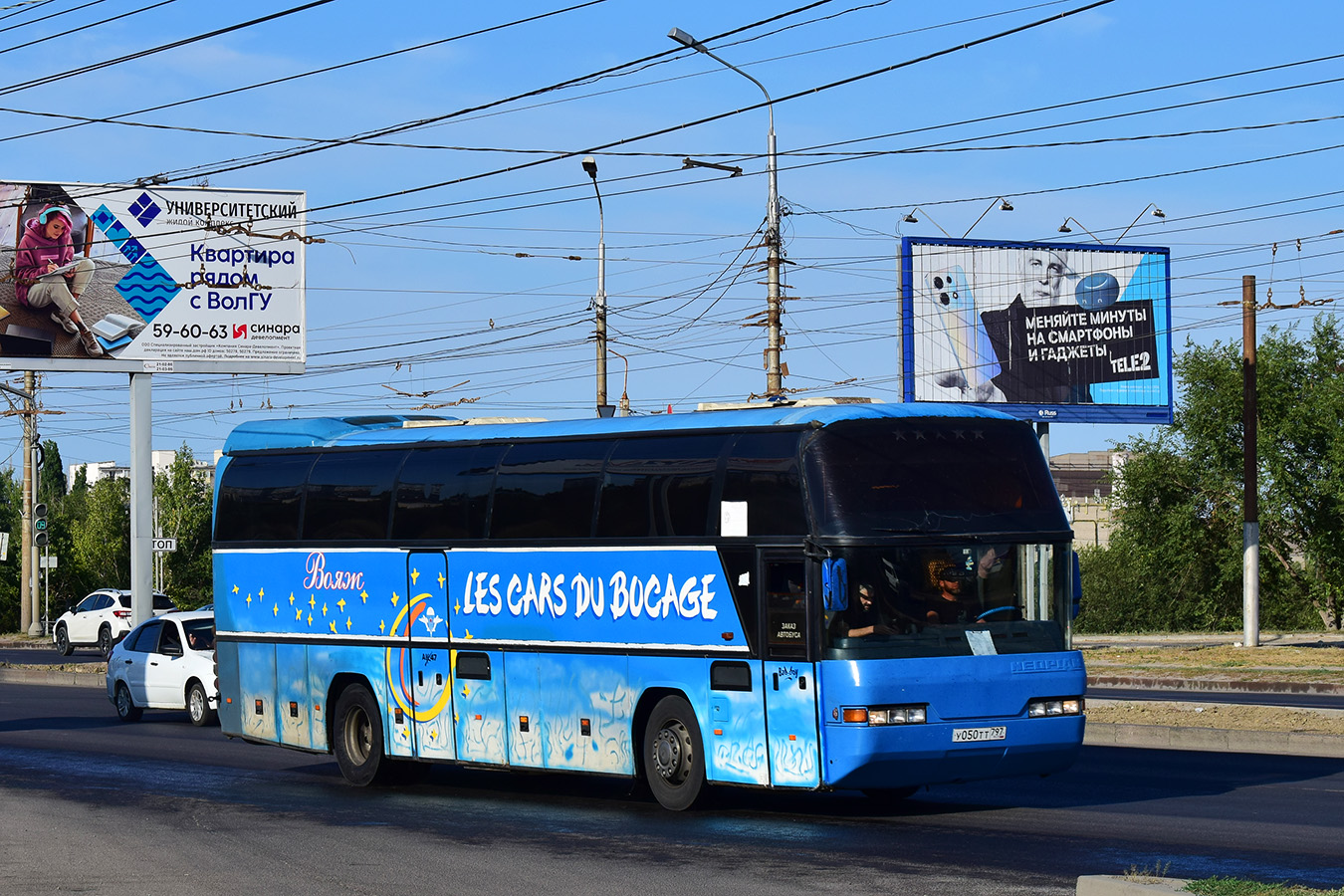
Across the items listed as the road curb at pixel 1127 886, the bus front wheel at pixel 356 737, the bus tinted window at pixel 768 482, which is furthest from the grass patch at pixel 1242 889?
the bus front wheel at pixel 356 737

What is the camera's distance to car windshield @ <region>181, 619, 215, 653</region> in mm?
25609

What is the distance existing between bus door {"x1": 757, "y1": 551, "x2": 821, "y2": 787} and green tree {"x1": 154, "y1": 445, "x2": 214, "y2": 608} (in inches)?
2451

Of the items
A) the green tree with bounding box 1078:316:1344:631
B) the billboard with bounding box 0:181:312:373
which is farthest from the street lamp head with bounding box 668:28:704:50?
the green tree with bounding box 1078:316:1344:631

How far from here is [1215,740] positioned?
19234 mm

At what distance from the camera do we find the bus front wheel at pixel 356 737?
56.4 ft

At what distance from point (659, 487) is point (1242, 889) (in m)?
6.76

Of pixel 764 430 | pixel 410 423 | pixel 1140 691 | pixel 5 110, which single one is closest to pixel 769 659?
pixel 764 430

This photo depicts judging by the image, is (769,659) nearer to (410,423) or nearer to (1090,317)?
(410,423)

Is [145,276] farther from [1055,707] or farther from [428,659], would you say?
[1055,707]

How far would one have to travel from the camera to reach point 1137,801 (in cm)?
1439

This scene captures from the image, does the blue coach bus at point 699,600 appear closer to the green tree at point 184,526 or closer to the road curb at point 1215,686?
Answer: the road curb at point 1215,686

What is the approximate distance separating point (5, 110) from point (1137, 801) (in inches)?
699

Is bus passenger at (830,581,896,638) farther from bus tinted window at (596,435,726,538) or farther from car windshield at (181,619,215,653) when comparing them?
car windshield at (181,619,215,653)

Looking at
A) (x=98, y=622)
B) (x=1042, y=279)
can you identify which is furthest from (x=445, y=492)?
(x=98, y=622)
